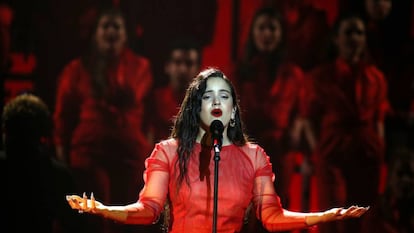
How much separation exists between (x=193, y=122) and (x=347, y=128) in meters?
3.29

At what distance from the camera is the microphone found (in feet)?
9.42

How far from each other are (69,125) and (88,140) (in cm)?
22

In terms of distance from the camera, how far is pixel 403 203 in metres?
6.14

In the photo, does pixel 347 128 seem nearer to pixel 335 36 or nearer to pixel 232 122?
pixel 335 36

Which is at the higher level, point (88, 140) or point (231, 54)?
point (231, 54)

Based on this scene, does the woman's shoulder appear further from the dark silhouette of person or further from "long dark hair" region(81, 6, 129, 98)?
"long dark hair" region(81, 6, 129, 98)

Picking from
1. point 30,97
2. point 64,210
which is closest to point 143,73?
point 30,97

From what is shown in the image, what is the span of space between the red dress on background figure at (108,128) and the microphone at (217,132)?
117 inches

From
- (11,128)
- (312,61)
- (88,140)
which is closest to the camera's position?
(11,128)

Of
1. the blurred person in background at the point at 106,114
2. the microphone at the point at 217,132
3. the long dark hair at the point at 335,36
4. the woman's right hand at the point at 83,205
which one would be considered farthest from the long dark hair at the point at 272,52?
the woman's right hand at the point at 83,205

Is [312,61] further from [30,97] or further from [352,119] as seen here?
[30,97]

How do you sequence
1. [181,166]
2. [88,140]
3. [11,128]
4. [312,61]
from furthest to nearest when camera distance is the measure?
[312,61] < [88,140] < [11,128] < [181,166]

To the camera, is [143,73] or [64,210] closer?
[64,210]

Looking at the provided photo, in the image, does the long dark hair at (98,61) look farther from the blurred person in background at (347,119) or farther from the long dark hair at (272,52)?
the blurred person in background at (347,119)
